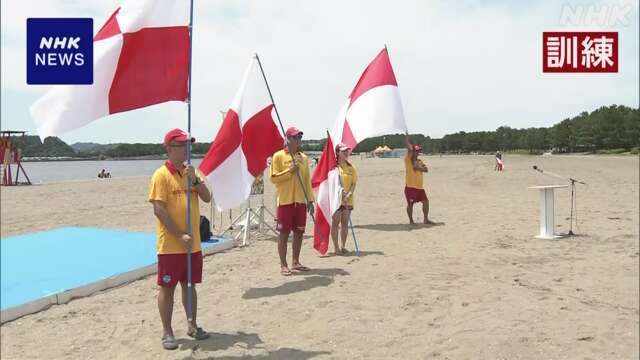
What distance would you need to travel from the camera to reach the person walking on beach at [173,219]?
382cm

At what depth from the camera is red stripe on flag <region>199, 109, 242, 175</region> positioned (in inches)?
220

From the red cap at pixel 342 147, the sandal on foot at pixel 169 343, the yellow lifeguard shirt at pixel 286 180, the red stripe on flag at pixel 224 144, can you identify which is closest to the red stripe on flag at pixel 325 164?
the red cap at pixel 342 147

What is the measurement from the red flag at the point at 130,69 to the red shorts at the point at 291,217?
2.19 m

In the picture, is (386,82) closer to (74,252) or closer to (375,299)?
(375,299)

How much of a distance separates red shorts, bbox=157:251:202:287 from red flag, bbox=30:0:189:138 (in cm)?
119

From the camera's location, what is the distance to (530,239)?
8.26 m

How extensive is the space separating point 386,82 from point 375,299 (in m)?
3.98

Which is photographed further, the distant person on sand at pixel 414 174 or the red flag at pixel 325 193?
the distant person on sand at pixel 414 174

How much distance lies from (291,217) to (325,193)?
1.31 meters

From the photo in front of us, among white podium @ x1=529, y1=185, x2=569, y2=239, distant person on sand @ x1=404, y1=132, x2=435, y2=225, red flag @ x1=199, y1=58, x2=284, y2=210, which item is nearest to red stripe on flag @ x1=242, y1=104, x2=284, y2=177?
red flag @ x1=199, y1=58, x2=284, y2=210

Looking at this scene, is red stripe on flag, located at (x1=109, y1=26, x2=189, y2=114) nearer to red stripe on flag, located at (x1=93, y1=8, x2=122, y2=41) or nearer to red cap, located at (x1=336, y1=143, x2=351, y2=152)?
red stripe on flag, located at (x1=93, y1=8, x2=122, y2=41)

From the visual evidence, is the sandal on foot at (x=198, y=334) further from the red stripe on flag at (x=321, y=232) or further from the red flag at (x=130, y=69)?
the red stripe on flag at (x=321, y=232)

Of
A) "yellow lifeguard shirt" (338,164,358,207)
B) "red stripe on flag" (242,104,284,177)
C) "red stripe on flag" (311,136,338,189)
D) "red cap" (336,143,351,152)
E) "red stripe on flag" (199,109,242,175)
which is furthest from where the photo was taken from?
"yellow lifeguard shirt" (338,164,358,207)

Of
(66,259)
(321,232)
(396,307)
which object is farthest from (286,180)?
(66,259)
